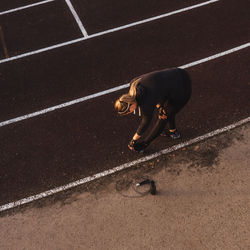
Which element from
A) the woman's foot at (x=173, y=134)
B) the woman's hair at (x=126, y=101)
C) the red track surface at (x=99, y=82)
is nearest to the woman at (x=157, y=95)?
the woman's hair at (x=126, y=101)

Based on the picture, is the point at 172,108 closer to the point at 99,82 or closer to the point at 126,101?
the point at 126,101

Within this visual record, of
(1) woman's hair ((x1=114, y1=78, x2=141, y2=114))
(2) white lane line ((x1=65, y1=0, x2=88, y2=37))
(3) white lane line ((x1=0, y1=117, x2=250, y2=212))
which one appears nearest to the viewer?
(1) woman's hair ((x1=114, y1=78, x2=141, y2=114))

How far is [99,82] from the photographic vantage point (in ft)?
23.2

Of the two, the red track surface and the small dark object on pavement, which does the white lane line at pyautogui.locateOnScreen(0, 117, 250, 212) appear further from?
the small dark object on pavement

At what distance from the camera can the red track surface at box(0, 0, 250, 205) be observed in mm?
5770

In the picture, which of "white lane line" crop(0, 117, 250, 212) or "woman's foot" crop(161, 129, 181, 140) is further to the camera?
"woman's foot" crop(161, 129, 181, 140)

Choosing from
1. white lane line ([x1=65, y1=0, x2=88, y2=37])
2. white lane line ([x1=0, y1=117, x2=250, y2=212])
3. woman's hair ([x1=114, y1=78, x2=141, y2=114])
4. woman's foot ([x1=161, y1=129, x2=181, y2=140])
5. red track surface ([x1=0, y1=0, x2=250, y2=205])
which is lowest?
white lane line ([x1=0, y1=117, x2=250, y2=212])

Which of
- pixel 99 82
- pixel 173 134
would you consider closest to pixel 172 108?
pixel 173 134

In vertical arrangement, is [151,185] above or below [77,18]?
below

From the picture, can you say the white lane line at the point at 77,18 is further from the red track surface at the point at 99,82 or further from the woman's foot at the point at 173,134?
the woman's foot at the point at 173,134

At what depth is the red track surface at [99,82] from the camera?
5770 millimetres

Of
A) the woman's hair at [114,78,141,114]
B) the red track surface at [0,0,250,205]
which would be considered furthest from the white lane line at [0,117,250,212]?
the woman's hair at [114,78,141,114]

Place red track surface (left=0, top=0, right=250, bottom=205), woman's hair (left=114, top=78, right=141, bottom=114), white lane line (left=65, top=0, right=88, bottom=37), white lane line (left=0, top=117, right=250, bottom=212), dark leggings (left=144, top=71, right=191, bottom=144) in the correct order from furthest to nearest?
white lane line (left=65, top=0, right=88, bottom=37) → red track surface (left=0, top=0, right=250, bottom=205) → white lane line (left=0, top=117, right=250, bottom=212) → dark leggings (left=144, top=71, right=191, bottom=144) → woman's hair (left=114, top=78, right=141, bottom=114)

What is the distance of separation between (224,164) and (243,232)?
1302 mm
